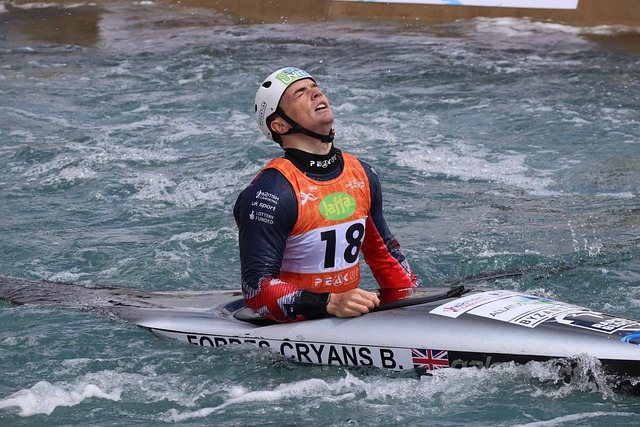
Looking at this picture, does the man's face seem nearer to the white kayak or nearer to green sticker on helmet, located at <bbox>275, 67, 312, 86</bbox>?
green sticker on helmet, located at <bbox>275, 67, 312, 86</bbox>

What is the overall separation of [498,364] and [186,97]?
778 cm

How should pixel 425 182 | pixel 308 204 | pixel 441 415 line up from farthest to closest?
pixel 425 182 → pixel 308 204 → pixel 441 415

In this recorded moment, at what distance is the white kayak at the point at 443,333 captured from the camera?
4.16m

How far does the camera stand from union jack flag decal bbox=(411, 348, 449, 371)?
171 inches

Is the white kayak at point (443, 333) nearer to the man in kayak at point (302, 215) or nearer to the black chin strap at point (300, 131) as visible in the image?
the man in kayak at point (302, 215)

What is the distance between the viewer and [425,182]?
8484 millimetres

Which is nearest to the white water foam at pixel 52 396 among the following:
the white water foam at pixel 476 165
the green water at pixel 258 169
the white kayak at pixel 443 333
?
the green water at pixel 258 169

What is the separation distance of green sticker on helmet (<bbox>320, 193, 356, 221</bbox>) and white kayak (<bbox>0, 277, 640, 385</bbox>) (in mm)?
430

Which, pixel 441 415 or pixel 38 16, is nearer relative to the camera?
pixel 441 415

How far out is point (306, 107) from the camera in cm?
458

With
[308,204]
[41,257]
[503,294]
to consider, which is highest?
[308,204]

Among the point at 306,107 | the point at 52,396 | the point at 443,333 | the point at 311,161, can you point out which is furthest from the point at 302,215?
the point at 52,396

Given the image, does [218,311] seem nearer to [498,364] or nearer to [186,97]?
[498,364]

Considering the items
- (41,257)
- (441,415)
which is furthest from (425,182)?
(441,415)
